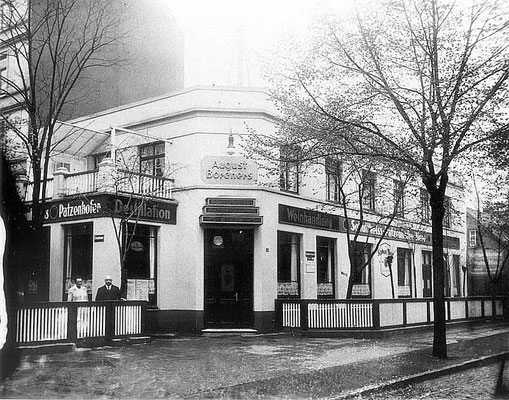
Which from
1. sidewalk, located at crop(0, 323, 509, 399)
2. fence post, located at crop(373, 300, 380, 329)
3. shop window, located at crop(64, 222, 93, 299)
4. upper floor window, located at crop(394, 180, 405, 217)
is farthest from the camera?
upper floor window, located at crop(394, 180, 405, 217)

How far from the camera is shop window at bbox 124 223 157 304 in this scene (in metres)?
19.8

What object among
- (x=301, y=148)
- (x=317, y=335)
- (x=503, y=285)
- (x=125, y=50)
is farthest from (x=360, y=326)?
(x=503, y=285)

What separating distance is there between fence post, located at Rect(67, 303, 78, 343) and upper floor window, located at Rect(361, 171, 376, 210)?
9304 mm

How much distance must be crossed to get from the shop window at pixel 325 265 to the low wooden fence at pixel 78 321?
330 inches

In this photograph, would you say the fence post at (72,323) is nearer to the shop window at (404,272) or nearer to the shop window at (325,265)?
the shop window at (325,265)

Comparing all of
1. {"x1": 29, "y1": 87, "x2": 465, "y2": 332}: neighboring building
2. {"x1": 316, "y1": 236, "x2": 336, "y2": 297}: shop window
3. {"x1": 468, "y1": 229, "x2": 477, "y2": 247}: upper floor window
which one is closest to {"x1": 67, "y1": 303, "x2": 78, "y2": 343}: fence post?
{"x1": 29, "y1": 87, "x2": 465, "y2": 332}: neighboring building

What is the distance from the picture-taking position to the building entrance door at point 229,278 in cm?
2008

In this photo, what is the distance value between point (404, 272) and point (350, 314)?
445 inches

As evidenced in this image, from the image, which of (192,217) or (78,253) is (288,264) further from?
(78,253)

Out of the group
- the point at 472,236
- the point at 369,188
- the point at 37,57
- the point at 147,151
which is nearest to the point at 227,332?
the point at 147,151

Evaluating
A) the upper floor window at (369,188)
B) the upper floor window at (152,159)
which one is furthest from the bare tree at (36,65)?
the upper floor window at (369,188)

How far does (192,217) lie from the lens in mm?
20328

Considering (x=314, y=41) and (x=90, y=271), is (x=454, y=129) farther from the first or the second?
(x=90, y=271)

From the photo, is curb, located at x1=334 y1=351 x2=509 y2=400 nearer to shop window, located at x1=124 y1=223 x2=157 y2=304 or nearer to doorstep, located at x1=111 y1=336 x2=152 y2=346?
doorstep, located at x1=111 y1=336 x2=152 y2=346
